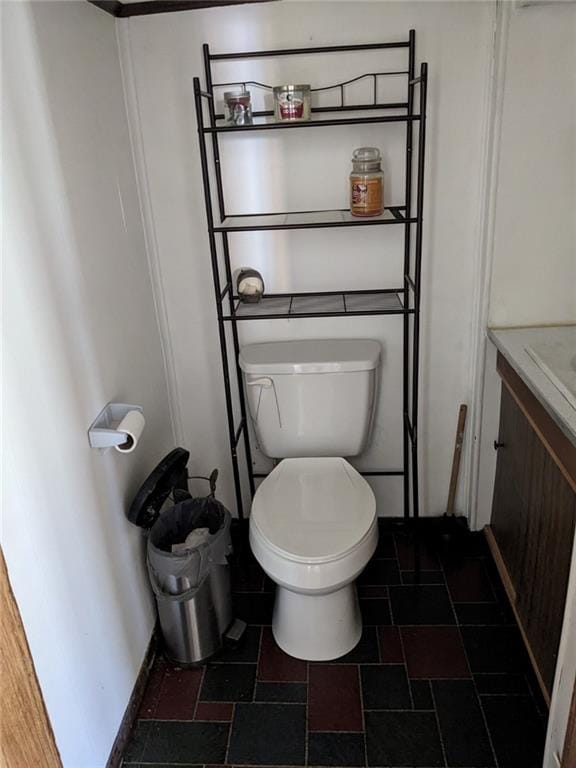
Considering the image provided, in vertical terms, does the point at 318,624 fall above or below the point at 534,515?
below

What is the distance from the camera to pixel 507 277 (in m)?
1.97

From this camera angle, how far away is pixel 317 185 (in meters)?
1.99

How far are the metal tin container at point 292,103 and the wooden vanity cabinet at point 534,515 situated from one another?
969mm

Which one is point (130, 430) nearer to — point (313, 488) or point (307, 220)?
point (313, 488)

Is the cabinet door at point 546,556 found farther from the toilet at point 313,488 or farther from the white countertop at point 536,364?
the toilet at point 313,488

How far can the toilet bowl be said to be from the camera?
1721mm

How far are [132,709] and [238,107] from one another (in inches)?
68.5

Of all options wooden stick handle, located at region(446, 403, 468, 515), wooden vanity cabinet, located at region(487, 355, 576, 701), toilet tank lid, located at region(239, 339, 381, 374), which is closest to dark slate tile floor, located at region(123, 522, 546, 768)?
wooden vanity cabinet, located at region(487, 355, 576, 701)

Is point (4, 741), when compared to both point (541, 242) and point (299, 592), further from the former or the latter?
point (541, 242)

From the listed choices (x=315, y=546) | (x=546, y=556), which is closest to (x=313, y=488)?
(x=315, y=546)

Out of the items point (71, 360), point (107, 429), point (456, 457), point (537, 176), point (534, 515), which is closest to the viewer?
point (71, 360)

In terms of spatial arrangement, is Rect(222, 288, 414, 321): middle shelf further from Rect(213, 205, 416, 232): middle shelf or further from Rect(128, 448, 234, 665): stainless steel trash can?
Rect(128, 448, 234, 665): stainless steel trash can

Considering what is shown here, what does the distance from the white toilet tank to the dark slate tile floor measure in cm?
55

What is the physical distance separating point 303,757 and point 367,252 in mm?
1500
